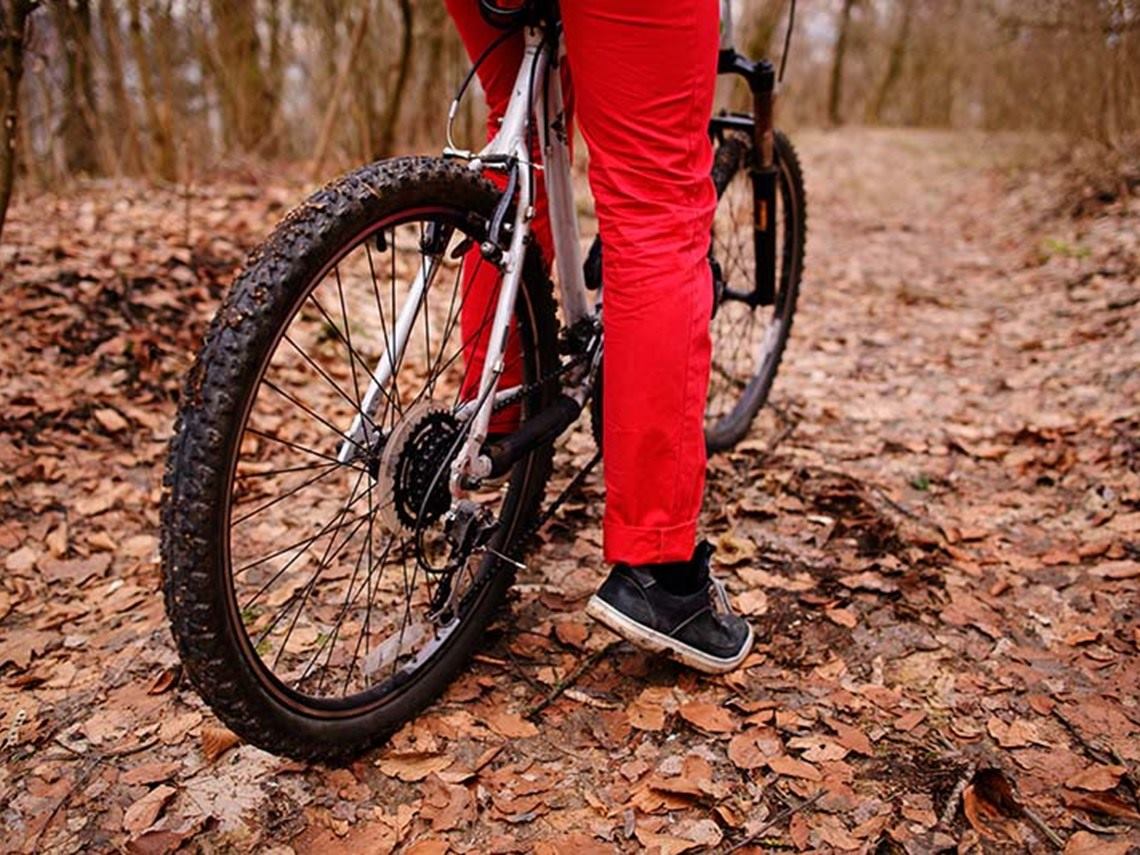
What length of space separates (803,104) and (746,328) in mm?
18418

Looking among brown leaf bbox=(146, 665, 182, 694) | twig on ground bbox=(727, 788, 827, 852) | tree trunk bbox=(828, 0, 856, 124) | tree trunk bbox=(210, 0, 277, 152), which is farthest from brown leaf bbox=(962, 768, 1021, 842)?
tree trunk bbox=(828, 0, 856, 124)

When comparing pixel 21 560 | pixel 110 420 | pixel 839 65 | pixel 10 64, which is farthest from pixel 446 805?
pixel 839 65

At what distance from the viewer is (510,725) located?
1.89m

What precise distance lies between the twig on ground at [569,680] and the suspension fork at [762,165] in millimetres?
1285

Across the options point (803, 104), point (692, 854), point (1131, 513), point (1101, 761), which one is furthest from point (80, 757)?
point (803, 104)

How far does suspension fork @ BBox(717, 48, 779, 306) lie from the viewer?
2.48 m

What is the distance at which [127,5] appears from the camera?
5641mm

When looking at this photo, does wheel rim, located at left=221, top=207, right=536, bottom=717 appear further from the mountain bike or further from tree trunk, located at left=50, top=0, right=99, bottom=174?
tree trunk, located at left=50, top=0, right=99, bottom=174

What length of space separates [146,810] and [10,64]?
2084mm

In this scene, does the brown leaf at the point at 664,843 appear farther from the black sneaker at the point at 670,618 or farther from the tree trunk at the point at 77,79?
the tree trunk at the point at 77,79

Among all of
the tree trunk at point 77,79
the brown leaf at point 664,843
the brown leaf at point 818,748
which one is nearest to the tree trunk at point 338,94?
the tree trunk at point 77,79

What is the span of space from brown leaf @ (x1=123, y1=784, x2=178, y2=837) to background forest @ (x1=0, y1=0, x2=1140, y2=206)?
3274 millimetres

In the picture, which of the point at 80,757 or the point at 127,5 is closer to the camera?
the point at 80,757

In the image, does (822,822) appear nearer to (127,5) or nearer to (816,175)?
(127,5)
